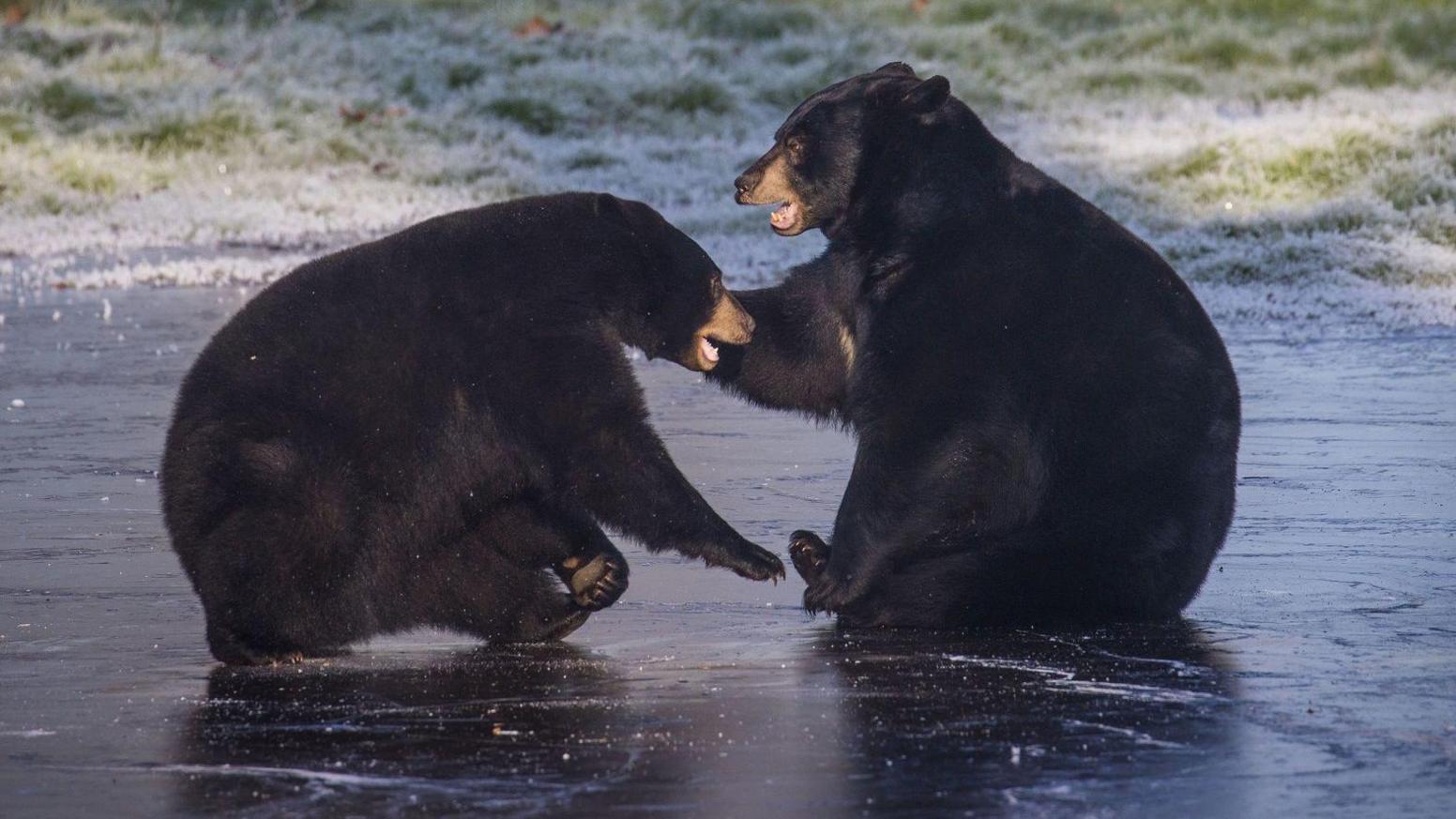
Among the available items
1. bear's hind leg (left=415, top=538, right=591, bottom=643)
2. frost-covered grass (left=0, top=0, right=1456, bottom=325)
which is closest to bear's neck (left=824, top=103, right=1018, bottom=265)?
bear's hind leg (left=415, top=538, right=591, bottom=643)

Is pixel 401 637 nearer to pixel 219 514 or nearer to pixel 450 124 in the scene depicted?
pixel 219 514

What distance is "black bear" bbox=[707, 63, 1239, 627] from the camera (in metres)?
5.37

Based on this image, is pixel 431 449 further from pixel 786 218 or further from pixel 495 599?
pixel 786 218

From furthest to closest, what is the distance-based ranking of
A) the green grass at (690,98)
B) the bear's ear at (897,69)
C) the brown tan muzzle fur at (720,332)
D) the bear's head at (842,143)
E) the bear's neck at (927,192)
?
1. the green grass at (690,98)
2. the bear's ear at (897,69)
3. the bear's head at (842,143)
4. the brown tan muzzle fur at (720,332)
5. the bear's neck at (927,192)

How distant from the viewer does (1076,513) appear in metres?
5.48

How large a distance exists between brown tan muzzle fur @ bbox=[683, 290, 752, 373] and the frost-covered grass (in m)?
6.01

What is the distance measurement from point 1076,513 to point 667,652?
1129 mm

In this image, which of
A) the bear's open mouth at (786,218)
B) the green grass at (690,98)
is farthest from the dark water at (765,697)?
the green grass at (690,98)

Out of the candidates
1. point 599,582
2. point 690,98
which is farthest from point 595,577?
point 690,98

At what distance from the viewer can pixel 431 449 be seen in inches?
198

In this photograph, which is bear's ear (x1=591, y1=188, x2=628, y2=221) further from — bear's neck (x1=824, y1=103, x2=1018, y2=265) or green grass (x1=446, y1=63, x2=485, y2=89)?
green grass (x1=446, y1=63, x2=485, y2=89)

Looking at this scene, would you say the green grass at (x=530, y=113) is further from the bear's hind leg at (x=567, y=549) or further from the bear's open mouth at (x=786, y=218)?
the bear's hind leg at (x=567, y=549)

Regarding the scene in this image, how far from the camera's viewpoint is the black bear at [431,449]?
4844mm

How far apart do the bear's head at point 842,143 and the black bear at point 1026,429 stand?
0.30 metres
